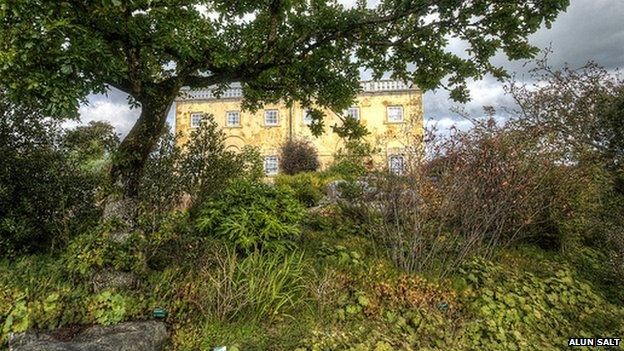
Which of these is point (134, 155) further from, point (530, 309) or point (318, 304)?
point (530, 309)

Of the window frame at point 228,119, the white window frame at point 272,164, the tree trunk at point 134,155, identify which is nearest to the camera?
the tree trunk at point 134,155

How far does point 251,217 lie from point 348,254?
1.70m

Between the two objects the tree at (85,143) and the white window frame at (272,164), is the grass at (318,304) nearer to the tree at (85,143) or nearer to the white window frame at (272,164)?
the tree at (85,143)

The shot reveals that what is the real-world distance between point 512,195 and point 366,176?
261 cm

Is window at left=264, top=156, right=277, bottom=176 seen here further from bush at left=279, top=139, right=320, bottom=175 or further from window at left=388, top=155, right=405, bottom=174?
window at left=388, top=155, right=405, bottom=174

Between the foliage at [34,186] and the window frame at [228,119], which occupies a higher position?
the window frame at [228,119]

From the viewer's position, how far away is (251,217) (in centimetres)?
565

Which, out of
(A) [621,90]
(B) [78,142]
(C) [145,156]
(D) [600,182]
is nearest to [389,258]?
(C) [145,156]

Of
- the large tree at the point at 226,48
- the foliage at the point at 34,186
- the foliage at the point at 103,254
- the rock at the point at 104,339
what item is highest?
the large tree at the point at 226,48

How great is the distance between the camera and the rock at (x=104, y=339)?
11.0ft

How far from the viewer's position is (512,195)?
621 cm

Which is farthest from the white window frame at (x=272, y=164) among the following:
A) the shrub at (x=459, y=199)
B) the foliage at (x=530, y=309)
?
the foliage at (x=530, y=309)

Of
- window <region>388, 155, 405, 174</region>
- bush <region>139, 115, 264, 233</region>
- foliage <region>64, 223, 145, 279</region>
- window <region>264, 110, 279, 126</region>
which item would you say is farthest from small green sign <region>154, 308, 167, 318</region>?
window <region>264, 110, 279, 126</region>

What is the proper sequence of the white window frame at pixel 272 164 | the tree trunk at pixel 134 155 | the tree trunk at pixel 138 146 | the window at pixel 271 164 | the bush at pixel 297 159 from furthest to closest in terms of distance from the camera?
the window at pixel 271 164, the white window frame at pixel 272 164, the bush at pixel 297 159, the tree trunk at pixel 138 146, the tree trunk at pixel 134 155
